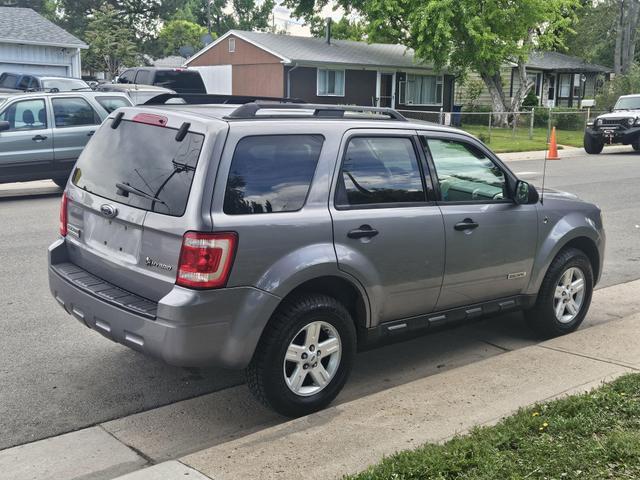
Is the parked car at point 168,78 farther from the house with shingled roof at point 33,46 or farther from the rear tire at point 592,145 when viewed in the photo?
the rear tire at point 592,145

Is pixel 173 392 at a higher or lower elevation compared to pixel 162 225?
lower

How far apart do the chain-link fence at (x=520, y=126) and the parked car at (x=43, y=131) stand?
1543cm

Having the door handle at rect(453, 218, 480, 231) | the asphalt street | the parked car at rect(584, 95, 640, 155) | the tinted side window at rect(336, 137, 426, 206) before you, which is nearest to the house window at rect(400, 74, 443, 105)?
the parked car at rect(584, 95, 640, 155)

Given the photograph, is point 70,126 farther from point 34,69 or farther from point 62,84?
point 34,69

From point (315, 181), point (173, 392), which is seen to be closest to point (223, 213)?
point (315, 181)

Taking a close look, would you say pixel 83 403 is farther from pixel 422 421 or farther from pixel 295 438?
pixel 422 421

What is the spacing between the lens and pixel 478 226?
18.1 ft

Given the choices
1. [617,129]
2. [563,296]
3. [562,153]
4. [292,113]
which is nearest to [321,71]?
[562,153]

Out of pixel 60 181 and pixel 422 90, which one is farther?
pixel 422 90

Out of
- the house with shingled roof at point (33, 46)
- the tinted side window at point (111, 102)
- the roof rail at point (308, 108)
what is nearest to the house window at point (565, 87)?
the house with shingled roof at point (33, 46)

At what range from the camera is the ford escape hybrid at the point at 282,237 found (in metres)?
4.25

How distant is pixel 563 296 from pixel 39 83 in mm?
18576

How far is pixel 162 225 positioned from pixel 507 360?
2719 mm

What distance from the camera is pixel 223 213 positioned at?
4254mm
